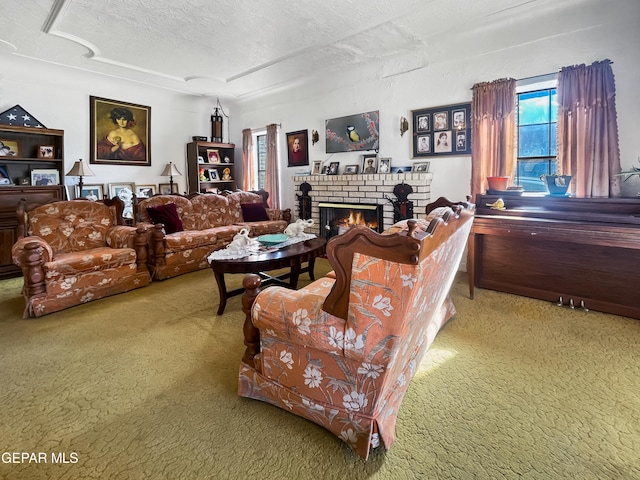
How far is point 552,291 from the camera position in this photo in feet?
11.0

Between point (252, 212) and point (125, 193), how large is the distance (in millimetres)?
2194

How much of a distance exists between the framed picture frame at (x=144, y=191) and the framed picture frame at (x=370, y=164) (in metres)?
3.77

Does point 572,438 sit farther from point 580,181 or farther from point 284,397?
point 580,181

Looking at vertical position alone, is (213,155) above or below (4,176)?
above

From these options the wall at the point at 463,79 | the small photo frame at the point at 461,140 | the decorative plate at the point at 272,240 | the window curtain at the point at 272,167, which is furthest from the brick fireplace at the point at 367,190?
the decorative plate at the point at 272,240

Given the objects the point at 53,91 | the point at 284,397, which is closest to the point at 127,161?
the point at 53,91

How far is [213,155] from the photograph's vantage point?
6.93m

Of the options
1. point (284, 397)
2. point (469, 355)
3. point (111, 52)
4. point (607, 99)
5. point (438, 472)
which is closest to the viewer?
point (438, 472)

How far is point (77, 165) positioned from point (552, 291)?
6.17 m

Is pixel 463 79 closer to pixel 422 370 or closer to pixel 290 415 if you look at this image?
pixel 422 370

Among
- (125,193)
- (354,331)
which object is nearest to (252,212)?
(125,193)

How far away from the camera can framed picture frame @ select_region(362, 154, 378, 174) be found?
16.5 ft

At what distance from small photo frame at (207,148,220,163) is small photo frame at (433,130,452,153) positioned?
14.2 feet

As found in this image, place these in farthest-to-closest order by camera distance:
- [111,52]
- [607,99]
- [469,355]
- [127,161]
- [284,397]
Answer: [127,161]
[111,52]
[607,99]
[469,355]
[284,397]
